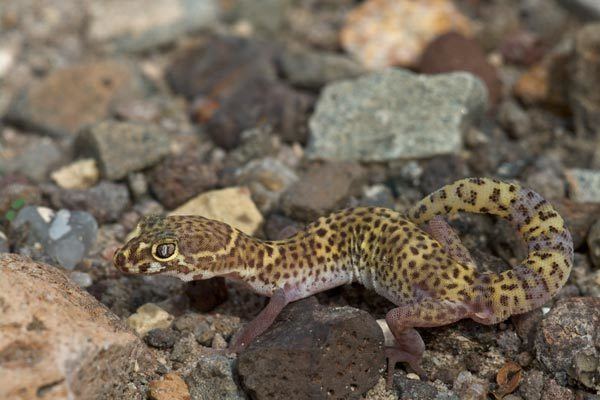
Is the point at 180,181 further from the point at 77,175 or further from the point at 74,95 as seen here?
the point at 74,95

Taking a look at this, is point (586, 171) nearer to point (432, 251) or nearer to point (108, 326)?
point (432, 251)

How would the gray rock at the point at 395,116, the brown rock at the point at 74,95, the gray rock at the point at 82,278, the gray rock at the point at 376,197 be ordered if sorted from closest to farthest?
the gray rock at the point at 82,278, the gray rock at the point at 376,197, the gray rock at the point at 395,116, the brown rock at the point at 74,95

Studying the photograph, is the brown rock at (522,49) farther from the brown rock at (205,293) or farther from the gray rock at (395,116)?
the brown rock at (205,293)

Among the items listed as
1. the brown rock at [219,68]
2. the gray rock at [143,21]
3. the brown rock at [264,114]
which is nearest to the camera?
the brown rock at [264,114]

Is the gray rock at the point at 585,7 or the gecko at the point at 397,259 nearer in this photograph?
the gecko at the point at 397,259

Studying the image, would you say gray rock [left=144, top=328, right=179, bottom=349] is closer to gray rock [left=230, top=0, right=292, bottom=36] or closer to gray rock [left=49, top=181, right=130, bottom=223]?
gray rock [left=49, top=181, right=130, bottom=223]

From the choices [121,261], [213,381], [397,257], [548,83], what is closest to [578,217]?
[397,257]

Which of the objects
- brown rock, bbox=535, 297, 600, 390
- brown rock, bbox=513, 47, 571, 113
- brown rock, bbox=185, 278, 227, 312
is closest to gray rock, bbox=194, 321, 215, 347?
brown rock, bbox=185, 278, 227, 312

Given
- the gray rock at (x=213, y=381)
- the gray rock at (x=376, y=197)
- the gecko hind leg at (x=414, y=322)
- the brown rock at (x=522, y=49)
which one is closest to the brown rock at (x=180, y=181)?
the gray rock at (x=376, y=197)

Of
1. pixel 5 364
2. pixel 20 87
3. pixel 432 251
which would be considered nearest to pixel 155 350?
pixel 5 364
